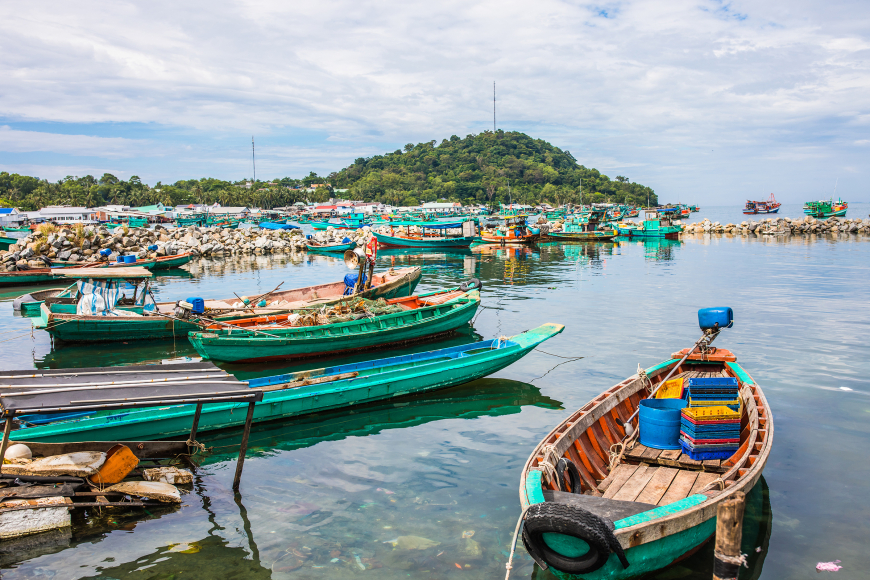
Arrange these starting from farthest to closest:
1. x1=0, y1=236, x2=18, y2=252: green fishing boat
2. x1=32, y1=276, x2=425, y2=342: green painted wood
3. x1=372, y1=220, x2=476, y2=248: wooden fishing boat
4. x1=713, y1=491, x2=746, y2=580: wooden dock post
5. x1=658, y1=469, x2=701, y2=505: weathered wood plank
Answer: x1=372, y1=220, x2=476, y2=248: wooden fishing boat
x1=0, y1=236, x2=18, y2=252: green fishing boat
x1=32, y1=276, x2=425, y2=342: green painted wood
x1=658, y1=469, x2=701, y2=505: weathered wood plank
x1=713, y1=491, x2=746, y2=580: wooden dock post

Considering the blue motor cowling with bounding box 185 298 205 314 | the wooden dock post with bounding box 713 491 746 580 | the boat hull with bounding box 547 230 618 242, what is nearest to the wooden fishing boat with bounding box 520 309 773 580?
the wooden dock post with bounding box 713 491 746 580

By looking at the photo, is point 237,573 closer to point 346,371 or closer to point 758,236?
point 346,371

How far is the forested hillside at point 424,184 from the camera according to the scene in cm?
11656

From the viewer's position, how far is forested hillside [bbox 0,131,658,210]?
117 metres

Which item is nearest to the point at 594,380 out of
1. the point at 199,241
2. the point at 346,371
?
the point at 346,371

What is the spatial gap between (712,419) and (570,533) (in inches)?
117

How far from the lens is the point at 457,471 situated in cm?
820

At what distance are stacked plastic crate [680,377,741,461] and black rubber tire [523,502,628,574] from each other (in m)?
2.45

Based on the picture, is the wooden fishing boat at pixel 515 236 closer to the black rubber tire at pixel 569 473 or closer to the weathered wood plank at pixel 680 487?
the weathered wood plank at pixel 680 487

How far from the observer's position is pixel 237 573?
19.5 feet

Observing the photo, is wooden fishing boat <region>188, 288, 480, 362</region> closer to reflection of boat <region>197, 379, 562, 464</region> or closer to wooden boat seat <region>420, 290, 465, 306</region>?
wooden boat seat <region>420, 290, 465, 306</region>

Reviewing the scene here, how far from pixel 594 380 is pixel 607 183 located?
550 feet

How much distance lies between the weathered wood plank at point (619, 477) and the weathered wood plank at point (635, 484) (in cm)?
4

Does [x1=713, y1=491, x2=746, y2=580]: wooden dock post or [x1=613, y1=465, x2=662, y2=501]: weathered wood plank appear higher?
[x1=713, y1=491, x2=746, y2=580]: wooden dock post
